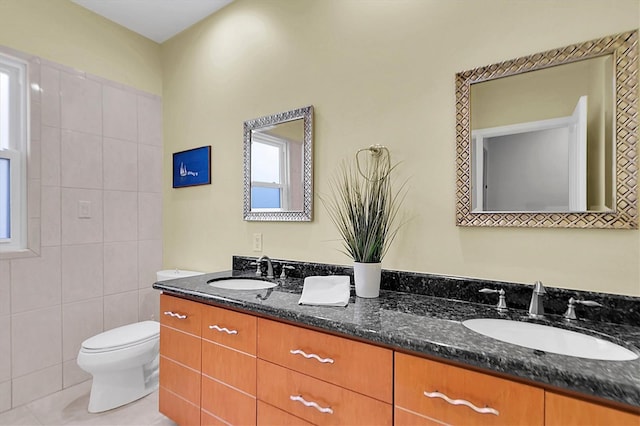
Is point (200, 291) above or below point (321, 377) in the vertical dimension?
above

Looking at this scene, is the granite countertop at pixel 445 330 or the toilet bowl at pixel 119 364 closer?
the granite countertop at pixel 445 330

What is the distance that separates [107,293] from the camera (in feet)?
7.97

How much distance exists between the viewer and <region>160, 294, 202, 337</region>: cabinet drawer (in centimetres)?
160

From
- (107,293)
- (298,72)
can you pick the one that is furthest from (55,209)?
(298,72)

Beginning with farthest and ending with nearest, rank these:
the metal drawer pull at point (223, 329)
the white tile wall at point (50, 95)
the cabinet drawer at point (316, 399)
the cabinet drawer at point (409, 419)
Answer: the white tile wall at point (50, 95) < the metal drawer pull at point (223, 329) < the cabinet drawer at point (316, 399) < the cabinet drawer at point (409, 419)

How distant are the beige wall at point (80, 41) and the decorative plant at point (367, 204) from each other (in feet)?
6.45

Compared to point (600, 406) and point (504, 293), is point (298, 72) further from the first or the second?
point (600, 406)

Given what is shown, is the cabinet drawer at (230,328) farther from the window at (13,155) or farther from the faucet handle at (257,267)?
the window at (13,155)

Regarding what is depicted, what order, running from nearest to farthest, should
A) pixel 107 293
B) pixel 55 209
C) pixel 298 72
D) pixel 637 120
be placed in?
pixel 637 120, pixel 298 72, pixel 55 209, pixel 107 293

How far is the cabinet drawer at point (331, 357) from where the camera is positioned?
103 centimetres

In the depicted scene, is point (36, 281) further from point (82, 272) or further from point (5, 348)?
point (5, 348)

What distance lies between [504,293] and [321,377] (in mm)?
761

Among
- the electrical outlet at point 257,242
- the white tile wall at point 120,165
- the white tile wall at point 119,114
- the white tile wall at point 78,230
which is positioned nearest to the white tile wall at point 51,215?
the white tile wall at point 78,230

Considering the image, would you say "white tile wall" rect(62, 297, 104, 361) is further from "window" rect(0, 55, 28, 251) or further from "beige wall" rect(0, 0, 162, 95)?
"beige wall" rect(0, 0, 162, 95)
